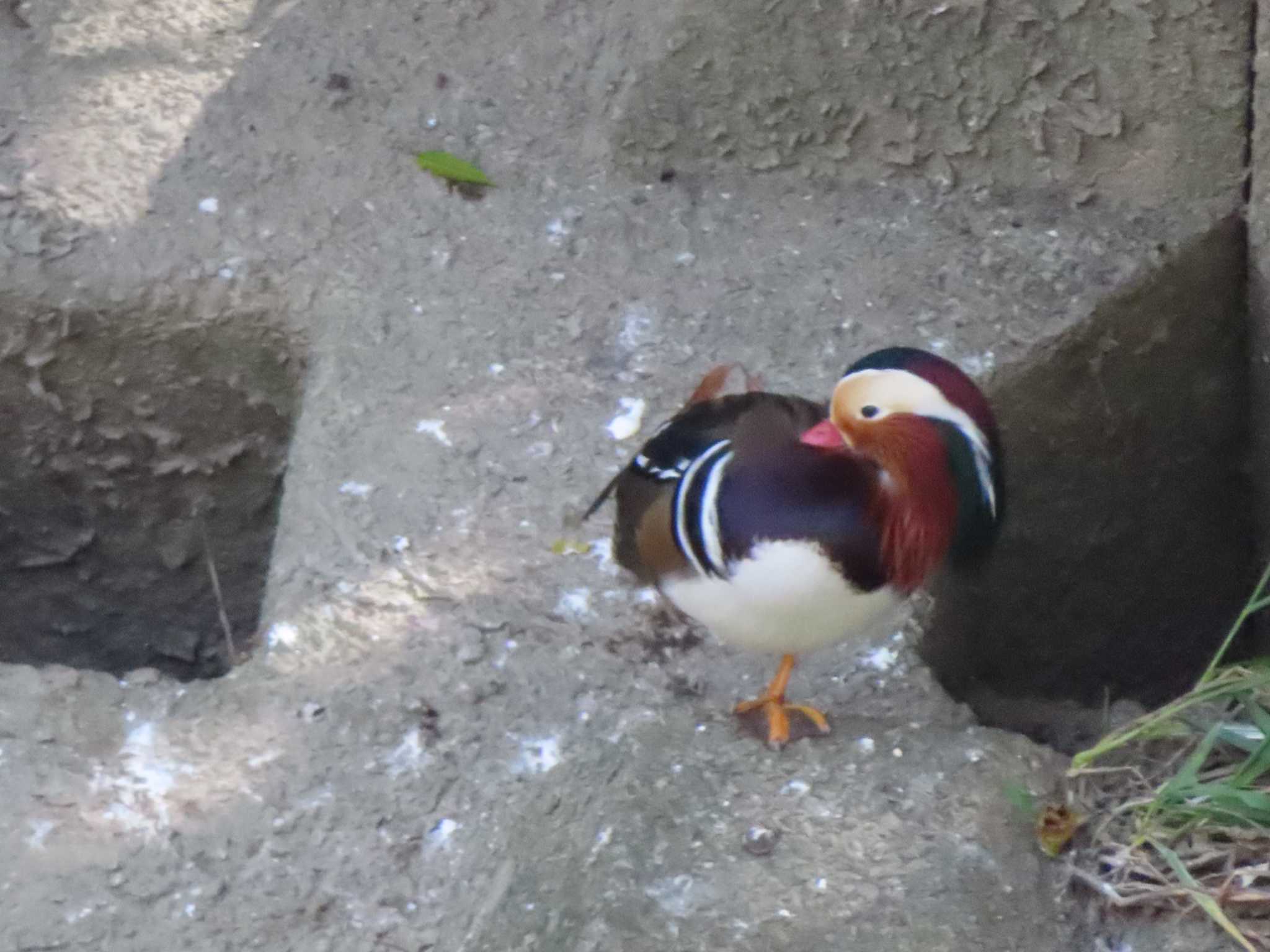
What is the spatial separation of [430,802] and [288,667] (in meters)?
0.25

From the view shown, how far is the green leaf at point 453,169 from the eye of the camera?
8.01ft

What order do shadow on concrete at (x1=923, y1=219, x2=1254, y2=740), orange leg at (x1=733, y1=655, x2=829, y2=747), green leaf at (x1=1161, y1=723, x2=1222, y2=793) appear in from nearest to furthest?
green leaf at (x1=1161, y1=723, x2=1222, y2=793), orange leg at (x1=733, y1=655, x2=829, y2=747), shadow on concrete at (x1=923, y1=219, x2=1254, y2=740)

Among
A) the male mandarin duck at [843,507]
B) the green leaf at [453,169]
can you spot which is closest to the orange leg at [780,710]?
the male mandarin duck at [843,507]

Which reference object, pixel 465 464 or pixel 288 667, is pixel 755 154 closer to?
pixel 465 464

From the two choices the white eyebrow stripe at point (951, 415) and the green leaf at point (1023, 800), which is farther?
the green leaf at point (1023, 800)

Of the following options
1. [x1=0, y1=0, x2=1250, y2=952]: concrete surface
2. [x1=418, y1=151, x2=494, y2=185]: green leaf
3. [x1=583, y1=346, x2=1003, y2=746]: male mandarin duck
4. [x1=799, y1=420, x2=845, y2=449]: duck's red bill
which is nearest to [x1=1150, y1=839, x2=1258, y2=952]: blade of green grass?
[x1=0, y1=0, x2=1250, y2=952]: concrete surface

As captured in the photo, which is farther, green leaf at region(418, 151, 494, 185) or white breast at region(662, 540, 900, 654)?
green leaf at region(418, 151, 494, 185)

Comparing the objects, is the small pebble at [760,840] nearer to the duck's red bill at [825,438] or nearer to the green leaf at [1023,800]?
the green leaf at [1023,800]

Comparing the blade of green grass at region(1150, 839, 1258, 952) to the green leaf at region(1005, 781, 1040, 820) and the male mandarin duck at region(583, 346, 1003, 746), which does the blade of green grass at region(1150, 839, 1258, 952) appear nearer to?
the green leaf at region(1005, 781, 1040, 820)

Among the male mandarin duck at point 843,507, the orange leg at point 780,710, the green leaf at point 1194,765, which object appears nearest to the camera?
the male mandarin duck at point 843,507

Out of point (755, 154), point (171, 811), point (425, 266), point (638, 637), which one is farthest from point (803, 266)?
point (171, 811)

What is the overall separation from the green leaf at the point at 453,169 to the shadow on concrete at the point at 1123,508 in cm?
86

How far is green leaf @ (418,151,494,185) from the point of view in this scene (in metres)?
2.44

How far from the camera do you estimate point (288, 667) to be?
71.6 inches
